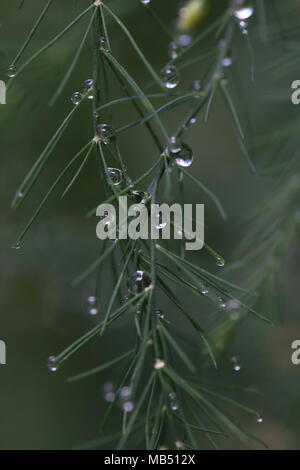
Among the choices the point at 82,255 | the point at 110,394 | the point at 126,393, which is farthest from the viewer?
the point at 82,255

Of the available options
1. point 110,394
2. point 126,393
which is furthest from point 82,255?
point 126,393

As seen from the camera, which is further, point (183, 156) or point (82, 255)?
point (82, 255)

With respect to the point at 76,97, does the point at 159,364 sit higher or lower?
lower

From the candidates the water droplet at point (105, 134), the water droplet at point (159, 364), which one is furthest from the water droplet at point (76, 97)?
the water droplet at point (159, 364)

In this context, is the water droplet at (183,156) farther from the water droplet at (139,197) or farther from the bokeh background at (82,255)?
the bokeh background at (82,255)

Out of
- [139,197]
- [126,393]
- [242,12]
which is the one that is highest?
[242,12]

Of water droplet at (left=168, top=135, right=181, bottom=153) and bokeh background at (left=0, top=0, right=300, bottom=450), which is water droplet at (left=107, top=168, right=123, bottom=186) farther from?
bokeh background at (left=0, top=0, right=300, bottom=450)

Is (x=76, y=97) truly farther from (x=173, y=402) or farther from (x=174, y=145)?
(x=173, y=402)
